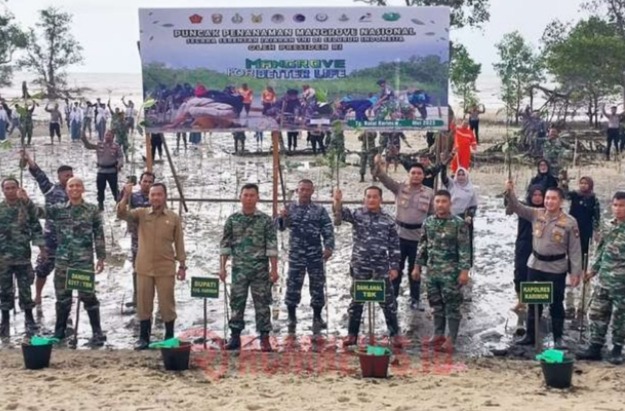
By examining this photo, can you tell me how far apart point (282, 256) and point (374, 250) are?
4581mm

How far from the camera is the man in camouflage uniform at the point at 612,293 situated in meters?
8.41

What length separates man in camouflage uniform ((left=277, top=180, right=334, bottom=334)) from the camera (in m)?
9.63

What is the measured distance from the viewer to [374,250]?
9.17 meters

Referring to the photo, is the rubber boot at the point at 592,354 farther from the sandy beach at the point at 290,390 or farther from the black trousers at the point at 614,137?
the black trousers at the point at 614,137

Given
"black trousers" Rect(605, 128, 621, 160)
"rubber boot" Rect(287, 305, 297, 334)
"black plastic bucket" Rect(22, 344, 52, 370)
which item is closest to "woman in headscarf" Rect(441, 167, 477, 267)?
"rubber boot" Rect(287, 305, 297, 334)

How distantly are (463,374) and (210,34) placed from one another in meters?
5.90

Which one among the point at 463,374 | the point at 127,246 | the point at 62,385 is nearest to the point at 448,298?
the point at 463,374

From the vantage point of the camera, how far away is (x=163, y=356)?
816cm

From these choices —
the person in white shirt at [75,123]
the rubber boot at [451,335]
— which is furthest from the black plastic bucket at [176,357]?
the person in white shirt at [75,123]

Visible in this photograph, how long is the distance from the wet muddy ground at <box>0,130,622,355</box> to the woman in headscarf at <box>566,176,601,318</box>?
41.8 inches

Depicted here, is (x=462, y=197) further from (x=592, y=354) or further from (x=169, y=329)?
(x=169, y=329)

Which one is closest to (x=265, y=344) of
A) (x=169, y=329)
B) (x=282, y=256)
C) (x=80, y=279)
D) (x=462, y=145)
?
Result: (x=169, y=329)

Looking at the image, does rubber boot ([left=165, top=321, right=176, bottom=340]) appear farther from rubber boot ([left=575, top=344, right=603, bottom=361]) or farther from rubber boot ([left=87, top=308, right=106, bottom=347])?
rubber boot ([left=575, top=344, right=603, bottom=361])

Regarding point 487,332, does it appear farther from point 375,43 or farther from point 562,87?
point 562,87
